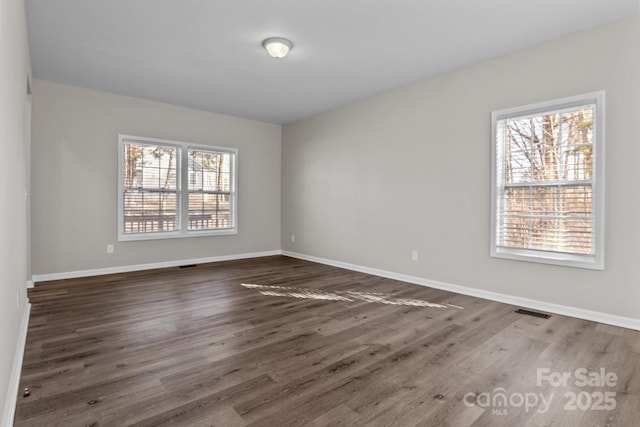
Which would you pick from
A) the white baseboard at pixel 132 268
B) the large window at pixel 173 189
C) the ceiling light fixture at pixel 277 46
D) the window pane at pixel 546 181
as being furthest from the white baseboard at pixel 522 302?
the ceiling light fixture at pixel 277 46

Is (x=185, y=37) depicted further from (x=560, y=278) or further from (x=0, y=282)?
(x=560, y=278)

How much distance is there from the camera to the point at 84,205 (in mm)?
4824

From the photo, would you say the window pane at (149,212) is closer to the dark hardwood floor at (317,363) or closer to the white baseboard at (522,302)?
the dark hardwood floor at (317,363)

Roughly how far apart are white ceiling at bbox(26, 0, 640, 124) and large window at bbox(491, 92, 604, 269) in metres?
0.76

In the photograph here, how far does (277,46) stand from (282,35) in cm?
13

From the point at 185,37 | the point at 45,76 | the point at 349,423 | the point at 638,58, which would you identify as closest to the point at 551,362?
the point at 349,423

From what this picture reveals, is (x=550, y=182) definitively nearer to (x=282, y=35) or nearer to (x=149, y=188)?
(x=282, y=35)

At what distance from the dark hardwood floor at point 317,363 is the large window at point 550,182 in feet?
2.23

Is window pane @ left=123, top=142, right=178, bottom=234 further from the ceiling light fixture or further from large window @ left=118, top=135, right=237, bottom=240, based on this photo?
the ceiling light fixture

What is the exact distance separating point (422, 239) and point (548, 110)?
199cm

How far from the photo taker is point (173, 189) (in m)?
5.62

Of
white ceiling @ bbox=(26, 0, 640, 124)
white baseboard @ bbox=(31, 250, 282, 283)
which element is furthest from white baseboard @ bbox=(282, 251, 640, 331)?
white ceiling @ bbox=(26, 0, 640, 124)

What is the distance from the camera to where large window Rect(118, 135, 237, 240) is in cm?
520

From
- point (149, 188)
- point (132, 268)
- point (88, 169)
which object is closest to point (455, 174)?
point (149, 188)
